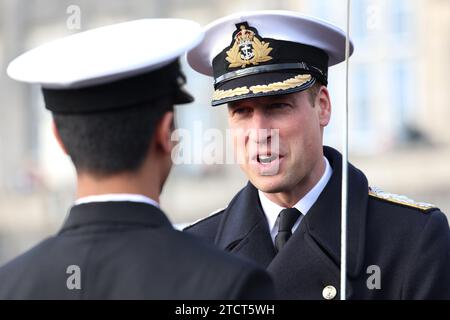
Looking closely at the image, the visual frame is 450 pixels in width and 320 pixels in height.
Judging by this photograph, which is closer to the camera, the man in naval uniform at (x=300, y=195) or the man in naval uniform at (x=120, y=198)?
the man in naval uniform at (x=120, y=198)

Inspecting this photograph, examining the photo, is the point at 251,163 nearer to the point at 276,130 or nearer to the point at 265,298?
the point at 276,130

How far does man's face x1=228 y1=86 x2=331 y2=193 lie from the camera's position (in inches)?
150

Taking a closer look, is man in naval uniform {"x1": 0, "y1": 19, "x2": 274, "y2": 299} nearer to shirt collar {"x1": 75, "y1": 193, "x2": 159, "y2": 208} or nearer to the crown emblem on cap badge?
shirt collar {"x1": 75, "y1": 193, "x2": 159, "y2": 208}

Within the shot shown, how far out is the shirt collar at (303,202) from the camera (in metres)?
3.90

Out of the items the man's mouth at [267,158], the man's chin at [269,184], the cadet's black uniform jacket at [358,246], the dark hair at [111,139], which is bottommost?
the cadet's black uniform jacket at [358,246]

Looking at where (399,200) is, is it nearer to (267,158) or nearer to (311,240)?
(311,240)

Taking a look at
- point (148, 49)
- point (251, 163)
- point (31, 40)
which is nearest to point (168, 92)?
point (148, 49)

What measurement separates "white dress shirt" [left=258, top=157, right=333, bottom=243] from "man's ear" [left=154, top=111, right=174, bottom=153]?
116 centimetres

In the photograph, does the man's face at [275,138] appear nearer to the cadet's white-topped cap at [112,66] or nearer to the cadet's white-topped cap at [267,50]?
the cadet's white-topped cap at [267,50]

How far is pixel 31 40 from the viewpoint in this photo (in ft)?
79.6

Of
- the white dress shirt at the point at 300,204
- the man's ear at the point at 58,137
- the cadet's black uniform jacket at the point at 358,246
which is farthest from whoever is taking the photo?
the white dress shirt at the point at 300,204

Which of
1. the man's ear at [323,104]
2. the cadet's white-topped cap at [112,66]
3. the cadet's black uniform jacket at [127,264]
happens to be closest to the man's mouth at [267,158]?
the man's ear at [323,104]

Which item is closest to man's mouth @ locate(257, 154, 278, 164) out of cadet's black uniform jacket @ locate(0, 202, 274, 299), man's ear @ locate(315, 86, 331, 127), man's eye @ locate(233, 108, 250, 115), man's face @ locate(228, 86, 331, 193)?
man's face @ locate(228, 86, 331, 193)

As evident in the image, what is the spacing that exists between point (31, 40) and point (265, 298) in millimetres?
22024
